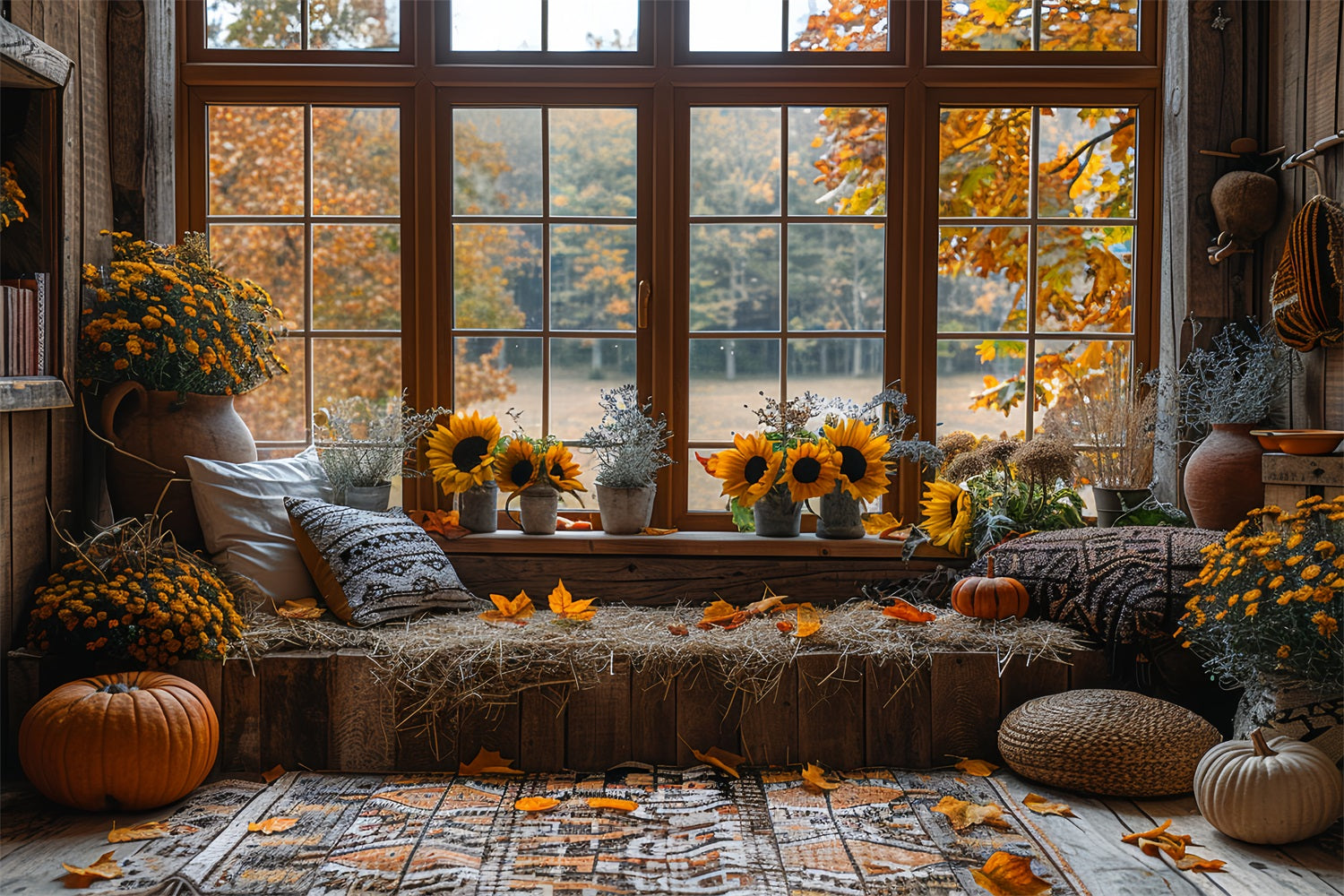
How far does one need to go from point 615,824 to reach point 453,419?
1.41m

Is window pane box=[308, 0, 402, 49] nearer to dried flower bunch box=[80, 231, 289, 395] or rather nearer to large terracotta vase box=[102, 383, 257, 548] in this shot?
dried flower bunch box=[80, 231, 289, 395]

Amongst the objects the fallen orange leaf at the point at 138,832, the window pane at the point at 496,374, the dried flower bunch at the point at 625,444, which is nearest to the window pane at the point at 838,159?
the dried flower bunch at the point at 625,444

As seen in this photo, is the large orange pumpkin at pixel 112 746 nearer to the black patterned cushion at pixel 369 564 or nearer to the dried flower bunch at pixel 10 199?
the black patterned cushion at pixel 369 564

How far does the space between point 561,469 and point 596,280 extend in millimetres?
650

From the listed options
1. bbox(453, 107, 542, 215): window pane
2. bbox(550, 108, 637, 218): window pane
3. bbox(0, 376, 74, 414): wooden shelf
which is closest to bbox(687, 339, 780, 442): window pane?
bbox(550, 108, 637, 218): window pane

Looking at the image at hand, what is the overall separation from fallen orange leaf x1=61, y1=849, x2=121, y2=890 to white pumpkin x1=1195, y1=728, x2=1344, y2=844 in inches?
82.6

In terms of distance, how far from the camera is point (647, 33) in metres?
3.07

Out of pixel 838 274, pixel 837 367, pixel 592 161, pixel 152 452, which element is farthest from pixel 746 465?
pixel 152 452

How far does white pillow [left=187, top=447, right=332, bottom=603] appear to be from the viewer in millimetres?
2594

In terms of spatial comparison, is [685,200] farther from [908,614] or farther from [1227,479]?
[1227,479]

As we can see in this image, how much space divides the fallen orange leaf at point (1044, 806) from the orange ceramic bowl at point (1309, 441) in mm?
989

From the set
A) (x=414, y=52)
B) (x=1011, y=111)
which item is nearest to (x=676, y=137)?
(x=414, y=52)

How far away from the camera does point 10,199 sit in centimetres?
242

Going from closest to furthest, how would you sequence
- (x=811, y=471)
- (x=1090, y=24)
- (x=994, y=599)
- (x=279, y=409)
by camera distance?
1. (x=994, y=599)
2. (x=811, y=471)
3. (x=1090, y=24)
4. (x=279, y=409)
